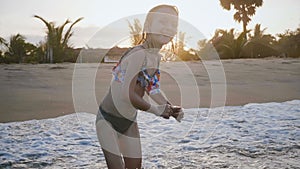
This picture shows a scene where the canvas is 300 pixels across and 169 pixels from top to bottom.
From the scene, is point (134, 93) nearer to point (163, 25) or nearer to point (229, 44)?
point (163, 25)

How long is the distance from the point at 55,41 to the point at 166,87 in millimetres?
7509

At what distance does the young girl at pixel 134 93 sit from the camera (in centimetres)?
187

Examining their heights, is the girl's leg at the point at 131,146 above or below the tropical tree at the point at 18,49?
below

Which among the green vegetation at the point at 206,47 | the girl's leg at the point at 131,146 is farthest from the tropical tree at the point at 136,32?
the green vegetation at the point at 206,47

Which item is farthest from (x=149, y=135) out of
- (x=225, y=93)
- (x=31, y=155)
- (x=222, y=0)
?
(x=222, y=0)

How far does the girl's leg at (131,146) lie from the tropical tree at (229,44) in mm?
13059

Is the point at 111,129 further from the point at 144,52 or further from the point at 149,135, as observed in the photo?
the point at 149,135

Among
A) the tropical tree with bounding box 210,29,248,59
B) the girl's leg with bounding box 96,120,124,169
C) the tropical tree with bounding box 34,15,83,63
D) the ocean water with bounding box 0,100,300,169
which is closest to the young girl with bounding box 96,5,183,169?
the girl's leg with bounding box 96,120,124,169

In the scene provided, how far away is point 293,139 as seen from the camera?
12.1 ft

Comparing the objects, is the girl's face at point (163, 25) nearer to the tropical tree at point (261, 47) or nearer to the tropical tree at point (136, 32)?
the tropical tree at point (136, 32)

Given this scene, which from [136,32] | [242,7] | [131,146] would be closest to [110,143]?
[131,146]

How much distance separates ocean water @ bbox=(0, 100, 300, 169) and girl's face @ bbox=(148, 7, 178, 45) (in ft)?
4.29

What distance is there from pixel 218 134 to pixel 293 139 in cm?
70

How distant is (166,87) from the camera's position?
6.45m
